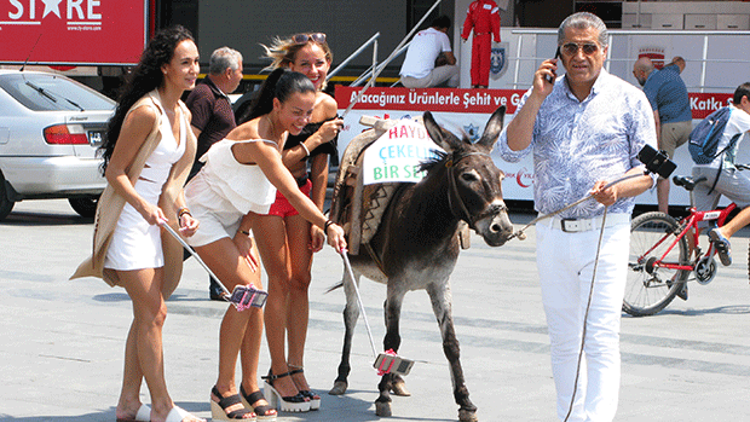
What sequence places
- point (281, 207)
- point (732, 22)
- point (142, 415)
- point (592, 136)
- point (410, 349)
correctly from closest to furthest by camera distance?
point (592, 136) → point (142, 415) → point (281, 207) → point (410, 349) → point (732, 22)

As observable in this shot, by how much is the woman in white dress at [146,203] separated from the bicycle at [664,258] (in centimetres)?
468

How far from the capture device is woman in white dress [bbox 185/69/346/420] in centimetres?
523

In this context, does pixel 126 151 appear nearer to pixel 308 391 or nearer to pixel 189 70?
pixel 189 70

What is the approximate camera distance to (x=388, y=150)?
6.24m

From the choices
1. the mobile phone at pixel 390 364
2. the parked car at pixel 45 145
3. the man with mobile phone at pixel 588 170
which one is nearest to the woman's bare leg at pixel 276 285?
the mobile phone at pixel 390 364

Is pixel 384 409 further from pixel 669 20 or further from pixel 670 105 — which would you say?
pixel 669 20

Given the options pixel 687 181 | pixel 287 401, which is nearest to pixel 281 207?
pixel 287 401

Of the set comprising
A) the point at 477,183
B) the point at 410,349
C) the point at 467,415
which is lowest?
the point at 410,349

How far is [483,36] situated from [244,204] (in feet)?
38.1

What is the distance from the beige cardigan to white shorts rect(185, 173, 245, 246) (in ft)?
0.39

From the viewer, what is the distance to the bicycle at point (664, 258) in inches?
348

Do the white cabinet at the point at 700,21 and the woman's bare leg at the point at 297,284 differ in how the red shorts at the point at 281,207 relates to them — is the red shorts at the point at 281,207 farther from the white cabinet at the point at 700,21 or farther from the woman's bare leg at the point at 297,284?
the white cabinet at the point at 700,21

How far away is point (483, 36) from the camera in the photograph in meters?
16.5

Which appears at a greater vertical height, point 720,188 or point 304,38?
point 304,38
